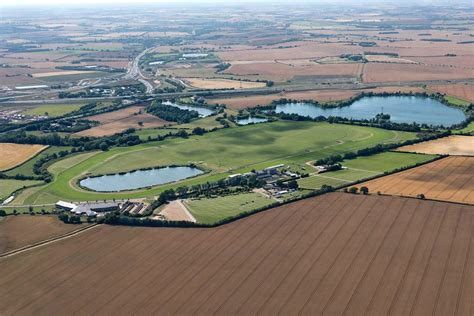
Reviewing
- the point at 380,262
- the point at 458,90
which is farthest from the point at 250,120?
the point at 380,262

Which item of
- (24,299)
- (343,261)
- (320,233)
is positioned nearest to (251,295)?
(343,261)

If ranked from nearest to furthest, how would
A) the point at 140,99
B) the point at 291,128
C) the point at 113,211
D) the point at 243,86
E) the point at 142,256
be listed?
1. the point at 142,256
2. the point at 113,211
3. the point at 291,128
4. the point at 140,99
5. the point at 243,86

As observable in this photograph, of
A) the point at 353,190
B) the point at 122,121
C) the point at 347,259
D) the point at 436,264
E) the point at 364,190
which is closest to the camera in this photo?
the point at 436,264

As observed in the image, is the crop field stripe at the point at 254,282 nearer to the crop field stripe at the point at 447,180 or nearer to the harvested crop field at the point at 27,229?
the crop field stripe at the point at 447,180

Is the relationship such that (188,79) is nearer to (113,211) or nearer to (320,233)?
(113,211)

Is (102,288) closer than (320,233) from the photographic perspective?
Yes

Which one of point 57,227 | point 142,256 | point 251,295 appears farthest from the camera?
point 57,227

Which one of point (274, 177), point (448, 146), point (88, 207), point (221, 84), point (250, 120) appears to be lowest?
point (250, 120)

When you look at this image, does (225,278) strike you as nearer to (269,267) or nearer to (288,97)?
(269,267)
